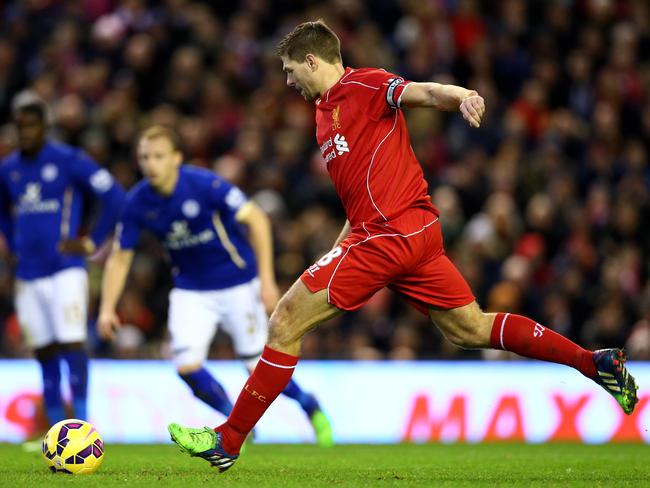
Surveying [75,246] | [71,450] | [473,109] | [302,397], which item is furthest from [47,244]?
[473,109]

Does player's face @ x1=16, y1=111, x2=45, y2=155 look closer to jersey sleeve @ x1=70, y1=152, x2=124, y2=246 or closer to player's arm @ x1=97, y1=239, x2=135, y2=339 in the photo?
jersey sleeve @ x1=70, y1=152, x2=124, y2=246

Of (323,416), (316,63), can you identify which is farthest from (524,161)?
(316,63)

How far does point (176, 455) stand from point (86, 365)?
3.94 ft

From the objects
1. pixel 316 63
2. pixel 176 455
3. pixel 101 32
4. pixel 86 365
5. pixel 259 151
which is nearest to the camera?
pixel 316 63

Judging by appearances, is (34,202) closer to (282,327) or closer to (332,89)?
(332,89)

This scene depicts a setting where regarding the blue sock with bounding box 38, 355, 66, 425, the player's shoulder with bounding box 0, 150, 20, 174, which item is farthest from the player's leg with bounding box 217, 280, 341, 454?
the player's shoulder with bounding box 0, 150, 20, 174

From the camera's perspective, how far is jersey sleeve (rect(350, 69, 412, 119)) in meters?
6.30

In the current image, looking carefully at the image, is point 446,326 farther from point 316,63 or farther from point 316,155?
point 316,155

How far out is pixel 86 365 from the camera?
30.1 ft

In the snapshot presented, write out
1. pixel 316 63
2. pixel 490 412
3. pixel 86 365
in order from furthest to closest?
1. pixel 490 412
2. pixel 86 365
3. pixel 316 63

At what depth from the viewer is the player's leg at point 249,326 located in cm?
897

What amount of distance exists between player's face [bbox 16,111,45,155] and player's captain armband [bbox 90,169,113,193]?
0.49 meters

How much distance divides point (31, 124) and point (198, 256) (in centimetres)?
172

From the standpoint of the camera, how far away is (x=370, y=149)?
6.43m
